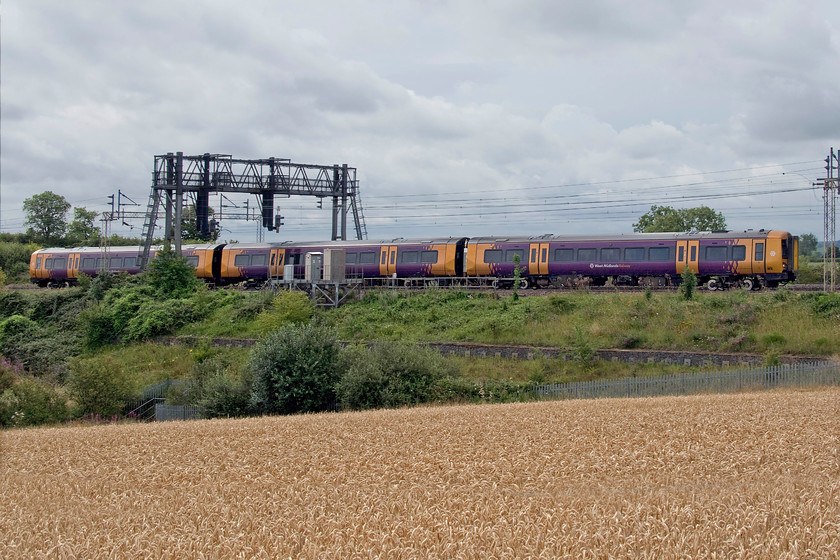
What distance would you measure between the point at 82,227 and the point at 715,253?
244 feet

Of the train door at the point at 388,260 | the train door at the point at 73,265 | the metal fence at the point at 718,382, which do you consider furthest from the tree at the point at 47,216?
the metal fence at the point at 718,382

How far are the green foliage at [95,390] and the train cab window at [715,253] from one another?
26.7 m

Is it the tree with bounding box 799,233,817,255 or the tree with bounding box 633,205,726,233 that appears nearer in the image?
the tree with bounding box 633,205,726,233

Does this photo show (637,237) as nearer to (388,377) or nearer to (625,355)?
(625,355)

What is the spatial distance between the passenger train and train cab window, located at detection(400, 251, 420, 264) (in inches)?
2.2

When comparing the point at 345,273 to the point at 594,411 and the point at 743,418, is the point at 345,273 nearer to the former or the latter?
the point at 594,411

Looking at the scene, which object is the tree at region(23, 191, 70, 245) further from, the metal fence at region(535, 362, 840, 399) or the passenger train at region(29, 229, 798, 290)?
the metal fence at region(535, 362, 840, 399)

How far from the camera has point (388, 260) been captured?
44.8 metres

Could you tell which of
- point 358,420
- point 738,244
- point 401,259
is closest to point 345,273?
point 401,259

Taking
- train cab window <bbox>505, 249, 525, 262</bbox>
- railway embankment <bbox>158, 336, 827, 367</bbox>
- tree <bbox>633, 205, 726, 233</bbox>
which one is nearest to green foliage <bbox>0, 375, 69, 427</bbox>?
railway embankment <bbox>158, 336, 827, 367</bbox>

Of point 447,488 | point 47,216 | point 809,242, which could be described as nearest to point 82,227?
point 47,216

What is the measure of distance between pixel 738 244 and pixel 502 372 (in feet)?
49.0

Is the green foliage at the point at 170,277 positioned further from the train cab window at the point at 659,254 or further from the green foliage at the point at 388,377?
the train cab window at the point at 659,254

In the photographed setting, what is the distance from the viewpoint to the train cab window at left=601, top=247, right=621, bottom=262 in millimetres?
39562
